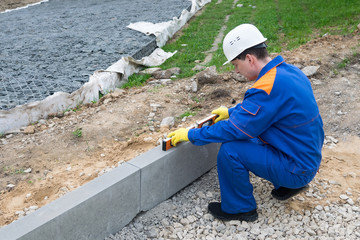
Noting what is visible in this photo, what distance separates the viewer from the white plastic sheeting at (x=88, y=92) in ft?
15.1

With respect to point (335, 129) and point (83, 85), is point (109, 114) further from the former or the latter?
point (335, 129)

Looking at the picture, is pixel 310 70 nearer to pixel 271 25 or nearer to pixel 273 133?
pixel 273 133

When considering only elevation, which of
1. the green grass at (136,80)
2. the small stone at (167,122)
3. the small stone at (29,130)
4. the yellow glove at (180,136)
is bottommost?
the green grass at (136,80)

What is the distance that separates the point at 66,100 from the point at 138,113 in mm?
1240

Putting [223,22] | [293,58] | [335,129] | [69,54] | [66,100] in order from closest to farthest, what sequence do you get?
[335,129]
[66,100]
[293,58]
[69,54]
[223,22]

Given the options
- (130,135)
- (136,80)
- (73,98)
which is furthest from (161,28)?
(130,135)

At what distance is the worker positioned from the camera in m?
2.51

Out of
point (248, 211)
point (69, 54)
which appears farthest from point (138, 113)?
point (69, 54)

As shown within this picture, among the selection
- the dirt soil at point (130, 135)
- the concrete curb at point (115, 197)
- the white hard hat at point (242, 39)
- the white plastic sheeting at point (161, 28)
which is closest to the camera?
the concrete curb at point (115, 197)

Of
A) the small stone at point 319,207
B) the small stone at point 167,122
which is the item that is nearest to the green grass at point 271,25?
the small stone at point 167,122

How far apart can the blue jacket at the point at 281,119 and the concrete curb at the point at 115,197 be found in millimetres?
679

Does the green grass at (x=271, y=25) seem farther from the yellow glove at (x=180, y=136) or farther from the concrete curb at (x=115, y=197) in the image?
the yellow glove at (x=180, y=136)

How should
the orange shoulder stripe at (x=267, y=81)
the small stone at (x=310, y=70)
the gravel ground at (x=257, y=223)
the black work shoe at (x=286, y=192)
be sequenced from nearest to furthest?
the orange shoulder stripe at (x=267, y=81)
the gravel ground at (x=257, y=223)
the black work shoe at (x=286, y=192)
the small stone at (x=310, y=70)

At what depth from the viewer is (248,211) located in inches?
117
